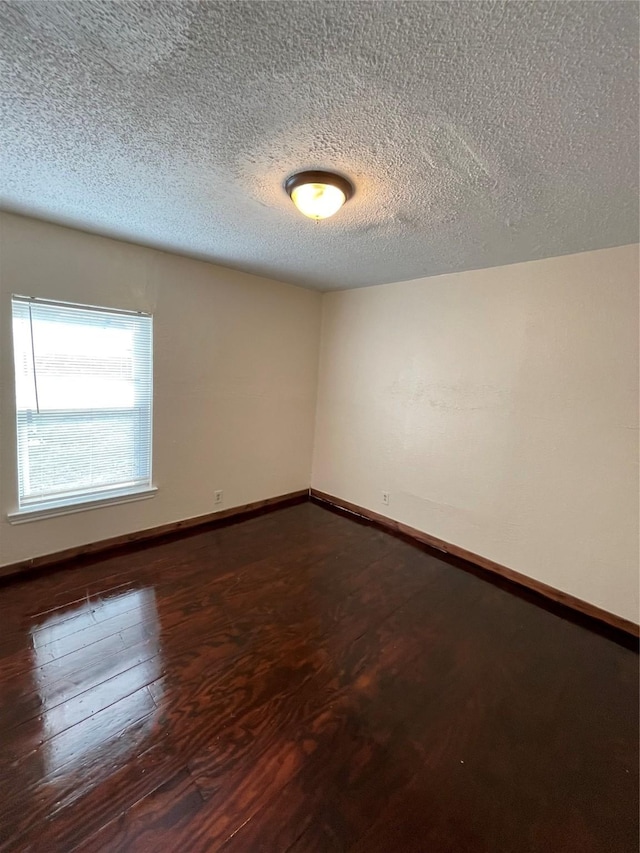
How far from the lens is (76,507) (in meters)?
2.63

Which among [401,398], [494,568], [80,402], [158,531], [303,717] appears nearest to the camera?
[303,717]

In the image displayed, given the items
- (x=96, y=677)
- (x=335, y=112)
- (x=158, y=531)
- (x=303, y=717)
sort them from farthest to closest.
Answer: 1. (x=158, y=531)
2. (x=96, y=677)
3. (x=303, y=717)
4. (x=335, y=112)

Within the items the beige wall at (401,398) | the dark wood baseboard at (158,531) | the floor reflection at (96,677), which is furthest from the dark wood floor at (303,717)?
the beige wall at (401,398)

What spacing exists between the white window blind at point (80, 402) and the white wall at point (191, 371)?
3.0 inches

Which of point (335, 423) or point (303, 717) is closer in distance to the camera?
point (303, 717)

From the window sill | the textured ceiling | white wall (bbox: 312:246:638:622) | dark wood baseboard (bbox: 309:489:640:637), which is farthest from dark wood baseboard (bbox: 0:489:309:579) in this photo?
the textured ceiling

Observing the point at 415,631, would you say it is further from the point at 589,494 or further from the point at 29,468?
the point at 29,468

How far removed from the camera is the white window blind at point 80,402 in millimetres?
2373

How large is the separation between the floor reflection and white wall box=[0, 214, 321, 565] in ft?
2.59

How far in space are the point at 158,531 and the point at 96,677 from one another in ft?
4.69

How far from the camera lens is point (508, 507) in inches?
108

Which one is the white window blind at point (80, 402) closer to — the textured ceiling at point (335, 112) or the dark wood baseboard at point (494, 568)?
the textured ceiling at point (335, 112)

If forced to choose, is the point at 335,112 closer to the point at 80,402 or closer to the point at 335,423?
the point at 80,402

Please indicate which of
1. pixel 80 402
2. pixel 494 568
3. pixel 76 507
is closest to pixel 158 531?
pixel 76 507
